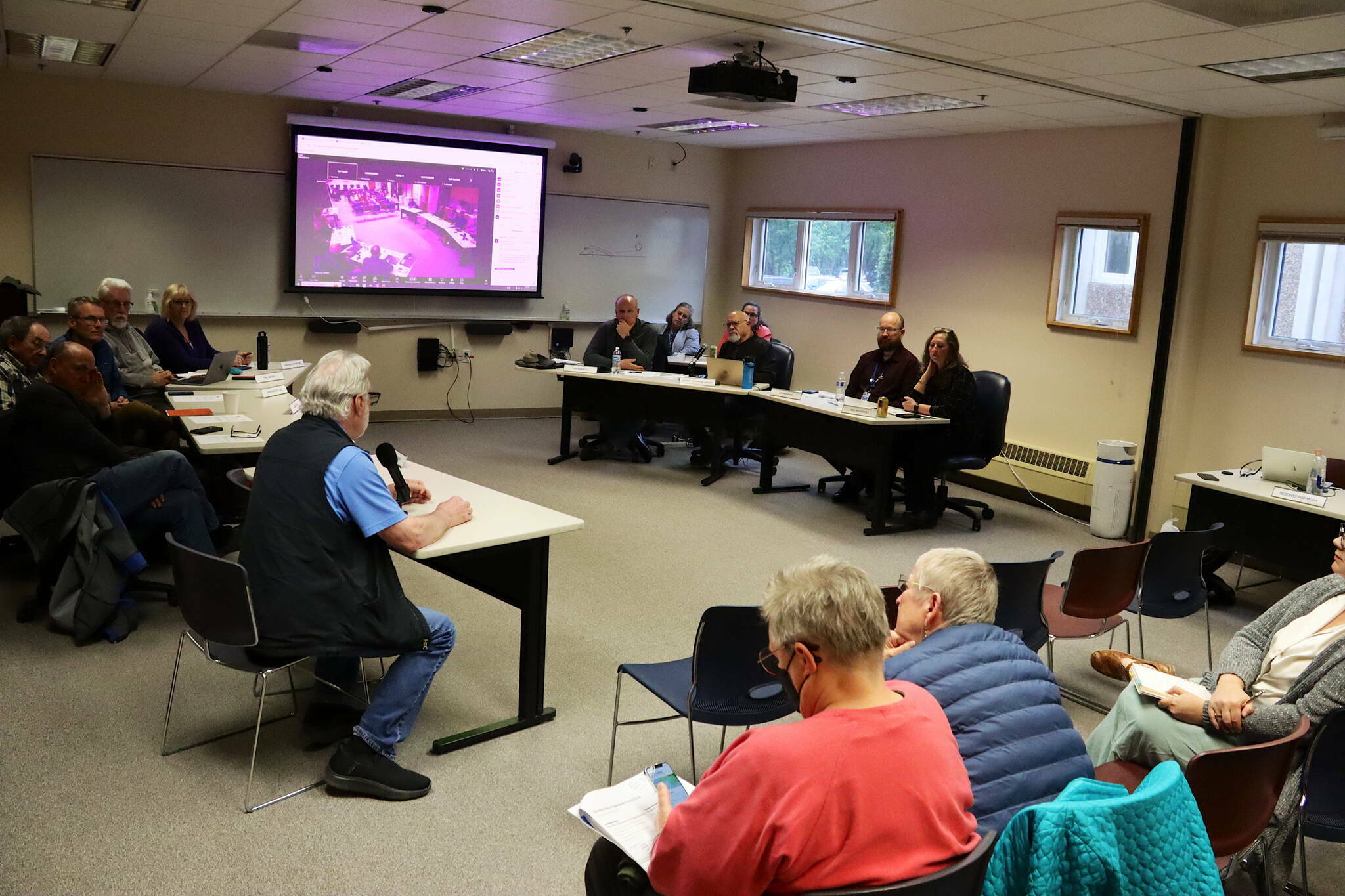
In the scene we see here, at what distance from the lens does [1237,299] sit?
6504 millimetres

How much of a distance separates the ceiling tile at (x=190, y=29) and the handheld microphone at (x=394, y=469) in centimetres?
321

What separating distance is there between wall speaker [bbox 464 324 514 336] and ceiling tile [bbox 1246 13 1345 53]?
6785 mm

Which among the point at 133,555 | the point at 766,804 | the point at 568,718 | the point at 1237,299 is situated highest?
the point at 1237,299

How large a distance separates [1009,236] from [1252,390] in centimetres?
212

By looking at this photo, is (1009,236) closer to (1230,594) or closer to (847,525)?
(847,525)

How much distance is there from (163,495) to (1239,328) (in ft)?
20.0

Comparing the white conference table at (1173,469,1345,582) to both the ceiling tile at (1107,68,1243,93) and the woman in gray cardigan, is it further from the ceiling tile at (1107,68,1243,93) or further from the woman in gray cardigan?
the woman in gray cardigan

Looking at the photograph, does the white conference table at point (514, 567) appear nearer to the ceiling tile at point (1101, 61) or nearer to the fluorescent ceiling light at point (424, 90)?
the ceiling tile at point (1101, 61)

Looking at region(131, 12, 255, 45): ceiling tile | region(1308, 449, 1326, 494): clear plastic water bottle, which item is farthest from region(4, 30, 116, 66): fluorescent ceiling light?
region(1308, 449, 1326, 494): clear plastic water bottle

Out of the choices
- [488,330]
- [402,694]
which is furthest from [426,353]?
[402,694]

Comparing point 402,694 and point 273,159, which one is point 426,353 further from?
point 402,694

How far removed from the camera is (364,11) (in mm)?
4938

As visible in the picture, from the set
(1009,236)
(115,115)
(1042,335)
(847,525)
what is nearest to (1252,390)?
(1042,335)

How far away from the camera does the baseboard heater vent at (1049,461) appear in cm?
736
